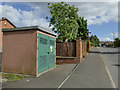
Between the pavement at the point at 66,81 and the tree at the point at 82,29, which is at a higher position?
the tree at the point at 82,29

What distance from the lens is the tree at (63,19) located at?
590 inches

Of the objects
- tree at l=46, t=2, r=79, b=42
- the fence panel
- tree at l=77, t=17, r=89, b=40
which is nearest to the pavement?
the fence panel

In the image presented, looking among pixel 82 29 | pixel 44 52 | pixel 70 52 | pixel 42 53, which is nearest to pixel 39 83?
pixel 42 53

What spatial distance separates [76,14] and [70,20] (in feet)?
6.42

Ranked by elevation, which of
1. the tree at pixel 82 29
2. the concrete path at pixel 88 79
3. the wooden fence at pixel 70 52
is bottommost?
the concrete path at pixel 88 79

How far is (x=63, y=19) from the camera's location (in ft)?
49.6

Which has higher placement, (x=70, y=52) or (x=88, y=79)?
(x=70, y=52)

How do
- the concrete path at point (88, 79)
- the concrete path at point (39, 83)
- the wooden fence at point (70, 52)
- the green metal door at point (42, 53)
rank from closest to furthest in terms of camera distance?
the concrete path at point (39, 83)
the concrete path at point (88, 79)
the green metal door at point (42, 53)
the wooden fence at point (70, 52)

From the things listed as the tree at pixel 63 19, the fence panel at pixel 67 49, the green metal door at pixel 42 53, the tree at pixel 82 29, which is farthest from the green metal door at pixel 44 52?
the tree at pixel 82 29

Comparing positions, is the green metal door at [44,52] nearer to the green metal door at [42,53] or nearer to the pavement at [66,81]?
the green metal door at [42,53]

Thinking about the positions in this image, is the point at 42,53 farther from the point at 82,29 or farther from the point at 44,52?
the point at 82,29

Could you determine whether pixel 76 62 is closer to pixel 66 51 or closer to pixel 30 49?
pixel 66 51

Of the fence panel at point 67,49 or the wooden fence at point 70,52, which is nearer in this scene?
the wooden fence at point 70,52

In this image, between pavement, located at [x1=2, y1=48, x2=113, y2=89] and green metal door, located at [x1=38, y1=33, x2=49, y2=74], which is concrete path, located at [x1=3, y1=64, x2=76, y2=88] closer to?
pavement, located at [x1=2, y1=48, x2=113, y2=89]
